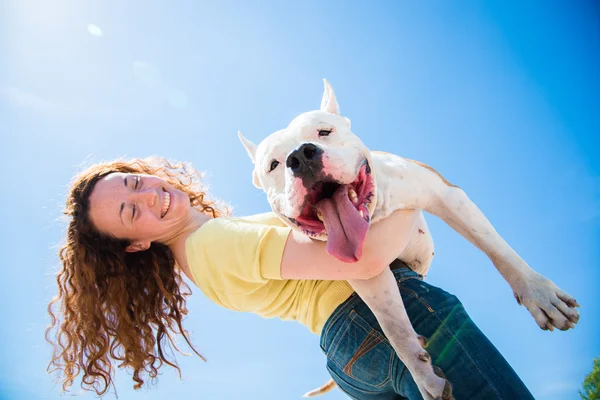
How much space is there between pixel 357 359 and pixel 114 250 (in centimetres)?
203

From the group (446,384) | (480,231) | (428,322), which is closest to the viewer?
(446,384)

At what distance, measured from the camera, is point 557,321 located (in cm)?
269

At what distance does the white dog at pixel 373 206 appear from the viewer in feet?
8.26

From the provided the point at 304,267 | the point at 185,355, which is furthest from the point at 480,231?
the point at 185,355

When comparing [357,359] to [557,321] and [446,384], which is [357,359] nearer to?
[446,384]

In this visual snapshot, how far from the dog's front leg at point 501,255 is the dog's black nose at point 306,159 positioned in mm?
903

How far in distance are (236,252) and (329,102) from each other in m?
1.39

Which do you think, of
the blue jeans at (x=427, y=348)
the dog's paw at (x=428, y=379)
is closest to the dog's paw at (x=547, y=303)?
the blue jeans at (x=427, y=348)

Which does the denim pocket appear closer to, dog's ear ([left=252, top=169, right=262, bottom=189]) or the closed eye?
the closed eye

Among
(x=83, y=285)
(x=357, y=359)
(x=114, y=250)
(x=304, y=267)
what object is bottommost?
(x=83, y=285)

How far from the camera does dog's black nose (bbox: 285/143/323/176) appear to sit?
2.55m

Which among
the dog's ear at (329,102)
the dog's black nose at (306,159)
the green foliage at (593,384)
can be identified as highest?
the dog's ear at (329,102)

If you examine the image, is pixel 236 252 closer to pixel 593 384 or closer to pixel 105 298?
pixel 105 298

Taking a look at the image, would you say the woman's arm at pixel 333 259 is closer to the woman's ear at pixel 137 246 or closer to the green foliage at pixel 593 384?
the woman's ear at pixel 137 246
